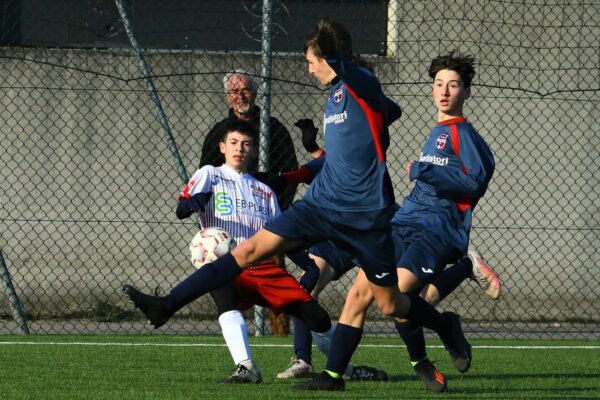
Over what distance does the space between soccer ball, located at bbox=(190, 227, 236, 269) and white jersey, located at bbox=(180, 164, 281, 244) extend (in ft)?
2.19

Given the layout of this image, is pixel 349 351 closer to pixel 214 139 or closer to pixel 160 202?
pixel 214 139

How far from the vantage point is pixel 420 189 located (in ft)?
22.8

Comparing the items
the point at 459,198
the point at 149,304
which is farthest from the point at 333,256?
the point at 149,304

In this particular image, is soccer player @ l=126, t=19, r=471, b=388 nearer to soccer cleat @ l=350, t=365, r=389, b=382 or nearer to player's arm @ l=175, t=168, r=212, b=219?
player's arm @ l=175, t=168, r=212, b=219

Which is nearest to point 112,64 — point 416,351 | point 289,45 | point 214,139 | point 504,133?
point 289,45

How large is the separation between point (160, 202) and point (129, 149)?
59 centimetres

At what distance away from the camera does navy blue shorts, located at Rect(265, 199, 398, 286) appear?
Answer: 18.6ft

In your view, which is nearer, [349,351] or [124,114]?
[349,351]

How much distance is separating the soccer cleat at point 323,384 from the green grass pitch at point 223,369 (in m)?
0.09

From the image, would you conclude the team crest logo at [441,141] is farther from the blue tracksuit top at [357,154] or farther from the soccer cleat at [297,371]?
the soccer cleat at [297,371]

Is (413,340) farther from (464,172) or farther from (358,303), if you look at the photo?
(464,172)

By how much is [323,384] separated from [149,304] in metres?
1.12

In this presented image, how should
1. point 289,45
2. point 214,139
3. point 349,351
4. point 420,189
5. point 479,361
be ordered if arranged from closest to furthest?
point 349,351
point 420,189
point 479,361
point 214,139
point 289,45

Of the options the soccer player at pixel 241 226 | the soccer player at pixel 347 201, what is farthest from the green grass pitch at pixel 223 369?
the soccer player at pixel 347 201
